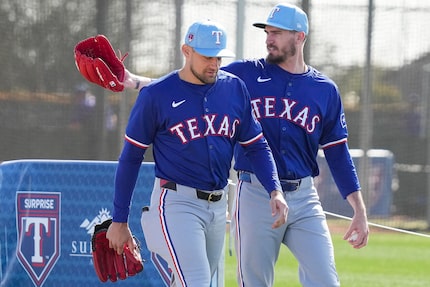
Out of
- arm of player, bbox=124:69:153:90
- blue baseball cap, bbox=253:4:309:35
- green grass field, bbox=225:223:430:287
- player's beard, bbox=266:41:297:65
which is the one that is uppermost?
blue baseball cap, bbox=253:4:309:35

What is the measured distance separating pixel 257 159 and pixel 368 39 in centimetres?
673

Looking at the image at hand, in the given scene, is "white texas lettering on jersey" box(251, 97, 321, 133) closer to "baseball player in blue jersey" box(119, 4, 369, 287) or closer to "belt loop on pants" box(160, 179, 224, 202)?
"baseball player in blue jersey" box(119, 4, 369, 287)

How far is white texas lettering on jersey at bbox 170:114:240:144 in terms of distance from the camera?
5.69 meters

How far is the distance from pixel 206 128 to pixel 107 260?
3.81 ft

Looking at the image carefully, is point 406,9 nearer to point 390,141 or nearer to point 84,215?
point 390,141

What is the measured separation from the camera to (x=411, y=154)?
12.8 metres

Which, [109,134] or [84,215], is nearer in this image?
[84,215]

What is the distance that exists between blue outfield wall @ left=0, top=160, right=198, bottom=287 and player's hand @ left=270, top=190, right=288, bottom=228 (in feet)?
5.98

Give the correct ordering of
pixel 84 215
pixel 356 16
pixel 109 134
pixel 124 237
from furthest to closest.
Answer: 1. pixel 356 16
2. pixel 109 134
3. pixel 84 215
4. pixel 124 237

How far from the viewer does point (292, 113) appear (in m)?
6.16

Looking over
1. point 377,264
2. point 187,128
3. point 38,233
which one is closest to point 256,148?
point 187,128

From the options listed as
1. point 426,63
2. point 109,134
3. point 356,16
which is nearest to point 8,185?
point 109,134

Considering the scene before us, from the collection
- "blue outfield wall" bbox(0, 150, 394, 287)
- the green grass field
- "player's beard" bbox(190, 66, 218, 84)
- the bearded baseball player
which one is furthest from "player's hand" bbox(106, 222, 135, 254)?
the green grass field

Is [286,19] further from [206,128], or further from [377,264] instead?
[377,264]
